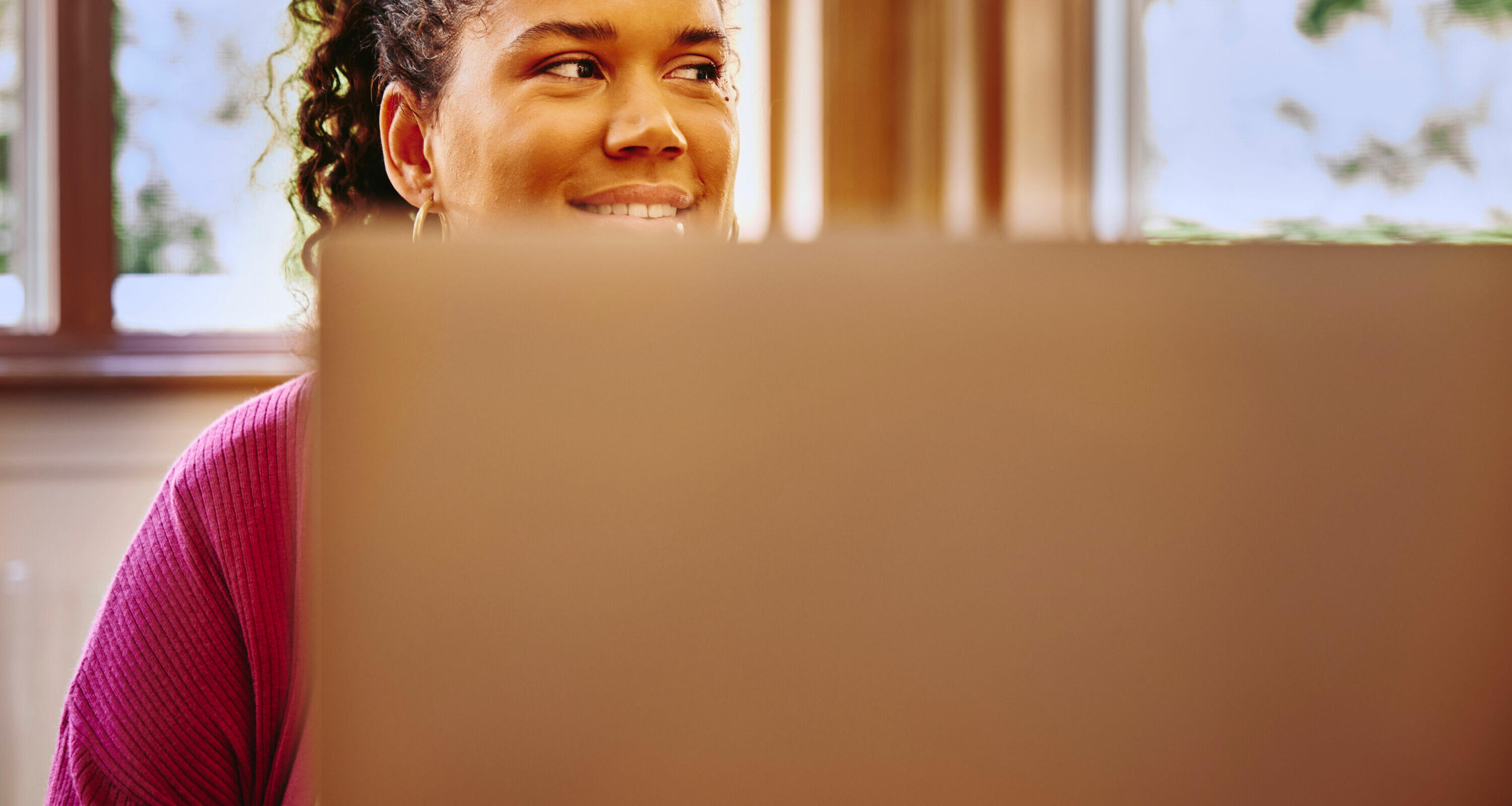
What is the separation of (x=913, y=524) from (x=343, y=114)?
75cm

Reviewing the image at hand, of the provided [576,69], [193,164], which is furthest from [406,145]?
[193,164]

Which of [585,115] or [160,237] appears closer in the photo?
[585,115]

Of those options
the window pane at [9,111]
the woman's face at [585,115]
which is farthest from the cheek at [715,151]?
the window pane at [9,111]

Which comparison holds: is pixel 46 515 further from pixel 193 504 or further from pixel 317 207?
A: pixel 193 504

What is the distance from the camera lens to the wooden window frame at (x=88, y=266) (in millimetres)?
1820

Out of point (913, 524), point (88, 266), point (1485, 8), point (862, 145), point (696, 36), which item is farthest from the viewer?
point (862, 145)

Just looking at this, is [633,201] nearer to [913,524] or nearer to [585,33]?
[585,33]

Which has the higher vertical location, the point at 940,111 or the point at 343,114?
the point at 940,111

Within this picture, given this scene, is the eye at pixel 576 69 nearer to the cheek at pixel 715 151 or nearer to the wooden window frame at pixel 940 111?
the cheek at pixel 715 151

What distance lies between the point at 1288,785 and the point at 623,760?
0.18 m

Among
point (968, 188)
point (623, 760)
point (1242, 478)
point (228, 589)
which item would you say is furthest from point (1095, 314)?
point (968, 188)

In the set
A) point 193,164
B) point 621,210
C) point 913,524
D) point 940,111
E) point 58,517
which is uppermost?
point 940,111

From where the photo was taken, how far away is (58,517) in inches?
70.5

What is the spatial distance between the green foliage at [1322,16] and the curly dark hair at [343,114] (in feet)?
4.71
